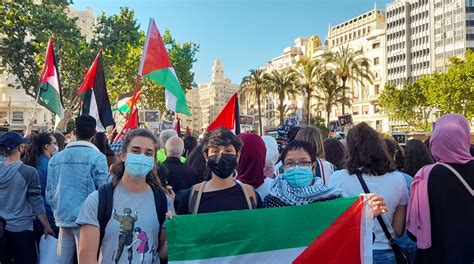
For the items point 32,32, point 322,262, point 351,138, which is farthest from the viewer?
point 32,32

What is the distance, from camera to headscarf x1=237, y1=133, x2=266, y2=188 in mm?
4008

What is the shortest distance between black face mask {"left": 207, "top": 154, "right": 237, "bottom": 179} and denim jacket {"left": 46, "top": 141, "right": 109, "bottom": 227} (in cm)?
190

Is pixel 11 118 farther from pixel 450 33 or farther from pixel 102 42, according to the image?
pixel 450 33

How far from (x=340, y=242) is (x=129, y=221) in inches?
56.1

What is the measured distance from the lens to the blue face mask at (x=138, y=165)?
10.7 feet

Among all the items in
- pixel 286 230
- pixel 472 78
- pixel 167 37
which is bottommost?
pixel 286 230

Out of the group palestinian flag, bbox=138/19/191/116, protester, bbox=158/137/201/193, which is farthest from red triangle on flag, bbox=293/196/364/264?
palestinian flag, bbox=138/19/191/116

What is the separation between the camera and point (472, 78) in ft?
132

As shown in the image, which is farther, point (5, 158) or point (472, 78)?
point (472, 78)

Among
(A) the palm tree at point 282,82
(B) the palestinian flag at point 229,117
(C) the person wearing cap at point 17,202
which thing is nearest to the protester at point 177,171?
(C) the person wearing cap at point 17,202

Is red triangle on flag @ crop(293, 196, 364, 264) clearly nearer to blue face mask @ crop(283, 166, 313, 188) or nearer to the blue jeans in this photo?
blue face mask @ crop(283, 166, 313, 188)

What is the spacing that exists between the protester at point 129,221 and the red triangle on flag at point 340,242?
0.98 meters

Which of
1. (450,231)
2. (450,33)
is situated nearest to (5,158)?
(450,231)

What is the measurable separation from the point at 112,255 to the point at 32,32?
19599 mm
